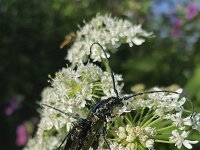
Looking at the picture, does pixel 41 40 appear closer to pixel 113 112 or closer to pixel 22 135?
pixel 22 135

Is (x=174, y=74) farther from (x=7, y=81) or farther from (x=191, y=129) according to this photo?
(x=191, y=129)

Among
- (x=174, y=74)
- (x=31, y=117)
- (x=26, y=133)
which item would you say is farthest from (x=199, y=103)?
(x=31, y=117)

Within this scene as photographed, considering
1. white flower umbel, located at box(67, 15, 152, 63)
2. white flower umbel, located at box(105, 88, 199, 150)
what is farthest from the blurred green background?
white flower umbel, located at box(105, 88, 199, 150)

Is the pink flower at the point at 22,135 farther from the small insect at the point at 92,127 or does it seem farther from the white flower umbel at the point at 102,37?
the small insect at the point at 92,127

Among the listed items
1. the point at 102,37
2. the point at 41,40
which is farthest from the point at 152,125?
the point at 41,40

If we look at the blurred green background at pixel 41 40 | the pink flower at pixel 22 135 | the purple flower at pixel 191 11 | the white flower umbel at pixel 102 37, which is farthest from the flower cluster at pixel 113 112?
the purple flower at pixel 191 11
